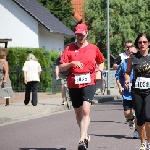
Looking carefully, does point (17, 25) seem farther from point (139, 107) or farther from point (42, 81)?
point (139, 107)

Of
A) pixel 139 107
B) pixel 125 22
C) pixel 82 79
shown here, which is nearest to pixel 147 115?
pixel 139 107

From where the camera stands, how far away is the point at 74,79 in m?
10.7

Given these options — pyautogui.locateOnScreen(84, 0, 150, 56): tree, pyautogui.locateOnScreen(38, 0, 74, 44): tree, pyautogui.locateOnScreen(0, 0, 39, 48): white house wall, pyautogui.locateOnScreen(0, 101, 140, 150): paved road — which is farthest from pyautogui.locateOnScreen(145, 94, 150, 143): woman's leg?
pyautogui.locateOnScreen(84, 0, 150, 56): tree

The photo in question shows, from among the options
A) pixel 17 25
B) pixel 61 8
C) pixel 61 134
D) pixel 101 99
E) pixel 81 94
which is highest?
pixel 61 8

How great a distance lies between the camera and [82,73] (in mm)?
10664

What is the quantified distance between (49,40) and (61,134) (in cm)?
3294

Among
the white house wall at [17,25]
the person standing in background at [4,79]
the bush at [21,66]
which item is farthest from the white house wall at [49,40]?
the person standing in background at [4,79]

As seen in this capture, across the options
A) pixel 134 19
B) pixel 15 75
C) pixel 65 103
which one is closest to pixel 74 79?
pixel 65 103

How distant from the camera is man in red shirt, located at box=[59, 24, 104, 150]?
418 inches

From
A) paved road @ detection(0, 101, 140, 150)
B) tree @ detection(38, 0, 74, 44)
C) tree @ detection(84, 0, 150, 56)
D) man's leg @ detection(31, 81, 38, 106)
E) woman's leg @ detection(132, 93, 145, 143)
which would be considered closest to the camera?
woman's leg @ detection(132, 93, 145, 143)

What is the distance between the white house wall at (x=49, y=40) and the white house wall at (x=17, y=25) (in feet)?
3.38

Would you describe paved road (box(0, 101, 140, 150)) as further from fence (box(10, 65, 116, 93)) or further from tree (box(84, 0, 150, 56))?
tree (box(84, 0, 150, 56))

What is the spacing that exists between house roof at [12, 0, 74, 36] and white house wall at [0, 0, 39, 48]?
0.46 m

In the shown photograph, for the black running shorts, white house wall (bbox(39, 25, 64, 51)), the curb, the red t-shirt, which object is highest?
white house wall (bbox(39, 25, 64, 51))
